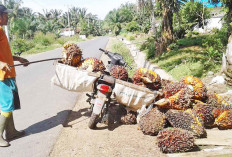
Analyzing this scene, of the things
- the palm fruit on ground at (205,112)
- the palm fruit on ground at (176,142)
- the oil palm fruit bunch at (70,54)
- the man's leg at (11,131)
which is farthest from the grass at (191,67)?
the man's leg at (11,131)

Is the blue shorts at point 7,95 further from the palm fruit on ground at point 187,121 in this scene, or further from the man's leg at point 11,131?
the palm fruit on ground at point 187,121

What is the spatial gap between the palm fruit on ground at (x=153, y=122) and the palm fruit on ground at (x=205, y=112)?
581mm

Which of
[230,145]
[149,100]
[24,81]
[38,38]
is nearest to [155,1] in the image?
[24,81]

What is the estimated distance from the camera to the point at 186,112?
134 inches

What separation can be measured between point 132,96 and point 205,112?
121 cm

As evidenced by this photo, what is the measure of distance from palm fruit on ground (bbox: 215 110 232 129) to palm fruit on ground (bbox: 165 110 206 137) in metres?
0.47

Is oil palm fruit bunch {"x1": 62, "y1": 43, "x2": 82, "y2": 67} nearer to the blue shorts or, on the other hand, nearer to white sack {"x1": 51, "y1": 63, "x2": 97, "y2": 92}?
white sack {"x1": 51, "y1": 63, "x2": 97, "y2": 92}

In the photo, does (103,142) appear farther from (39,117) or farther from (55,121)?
(39,117)

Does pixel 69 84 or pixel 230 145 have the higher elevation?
pixel 69 84

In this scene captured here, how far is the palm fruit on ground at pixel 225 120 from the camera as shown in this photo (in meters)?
3.56

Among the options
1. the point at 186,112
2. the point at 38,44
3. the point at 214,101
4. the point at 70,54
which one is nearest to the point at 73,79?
the point at 70,54

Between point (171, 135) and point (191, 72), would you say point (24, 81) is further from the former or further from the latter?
point (171, 135)

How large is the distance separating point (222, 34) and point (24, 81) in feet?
28.9

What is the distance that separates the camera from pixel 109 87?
362 cm
